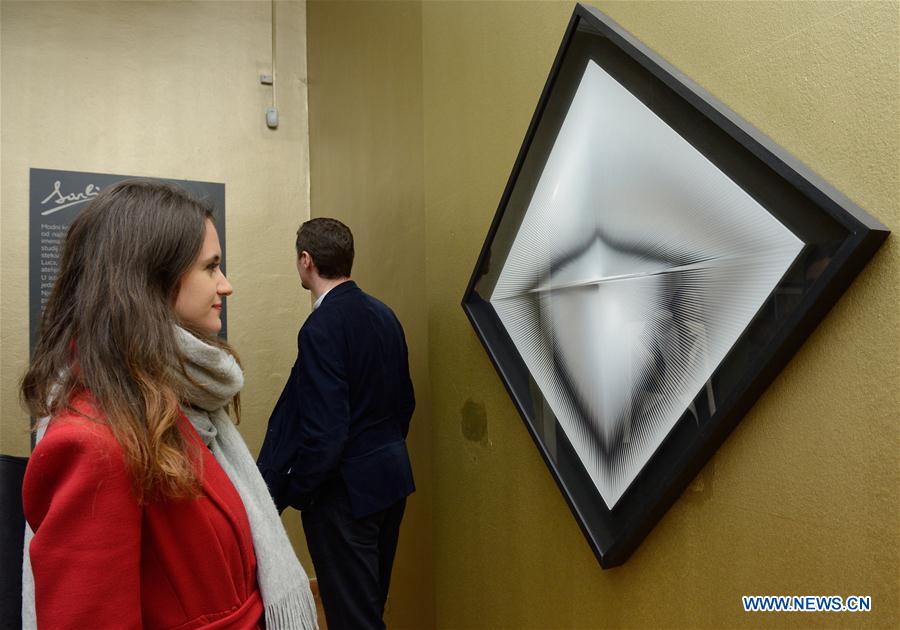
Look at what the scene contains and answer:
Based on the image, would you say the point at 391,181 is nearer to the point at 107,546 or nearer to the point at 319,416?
the point at 319,416

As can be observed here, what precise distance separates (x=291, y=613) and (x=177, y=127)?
10.4 feet

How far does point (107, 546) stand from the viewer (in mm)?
946

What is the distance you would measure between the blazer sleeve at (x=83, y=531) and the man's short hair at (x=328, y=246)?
1539 mm

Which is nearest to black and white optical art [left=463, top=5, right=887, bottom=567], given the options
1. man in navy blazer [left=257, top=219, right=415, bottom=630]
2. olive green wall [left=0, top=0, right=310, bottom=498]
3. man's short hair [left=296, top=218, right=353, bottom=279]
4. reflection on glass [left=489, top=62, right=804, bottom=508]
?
reflection on glass [left=489, top=62, right=804, bottom=508]

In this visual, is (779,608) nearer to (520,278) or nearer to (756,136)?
(756,136)

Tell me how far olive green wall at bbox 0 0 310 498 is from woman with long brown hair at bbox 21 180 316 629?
263 cm

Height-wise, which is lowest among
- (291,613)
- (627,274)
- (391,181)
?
(291,613)

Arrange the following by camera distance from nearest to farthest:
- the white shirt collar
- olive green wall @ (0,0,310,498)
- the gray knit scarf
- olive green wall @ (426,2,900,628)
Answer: olive green wall @ (426,2,900,628)
the gray knit scarf
the white shirt collar
olive green wall @ (0,0,310,498)

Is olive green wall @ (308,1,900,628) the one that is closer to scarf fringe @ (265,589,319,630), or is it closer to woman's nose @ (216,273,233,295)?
scarf fringe @ (265,589,319,630)

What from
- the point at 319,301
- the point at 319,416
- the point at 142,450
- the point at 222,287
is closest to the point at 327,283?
the point at 319,301

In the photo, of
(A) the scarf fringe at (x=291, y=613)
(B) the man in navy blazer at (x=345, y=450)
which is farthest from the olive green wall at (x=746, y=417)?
(A) the scarf fringe at (x=291, y=613)

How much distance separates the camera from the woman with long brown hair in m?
0.94

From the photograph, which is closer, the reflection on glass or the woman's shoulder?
the woman's shoulder

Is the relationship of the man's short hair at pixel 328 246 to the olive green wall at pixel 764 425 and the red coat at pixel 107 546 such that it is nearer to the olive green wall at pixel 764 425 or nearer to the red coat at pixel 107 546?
the olive green wall at pixel 764 425
